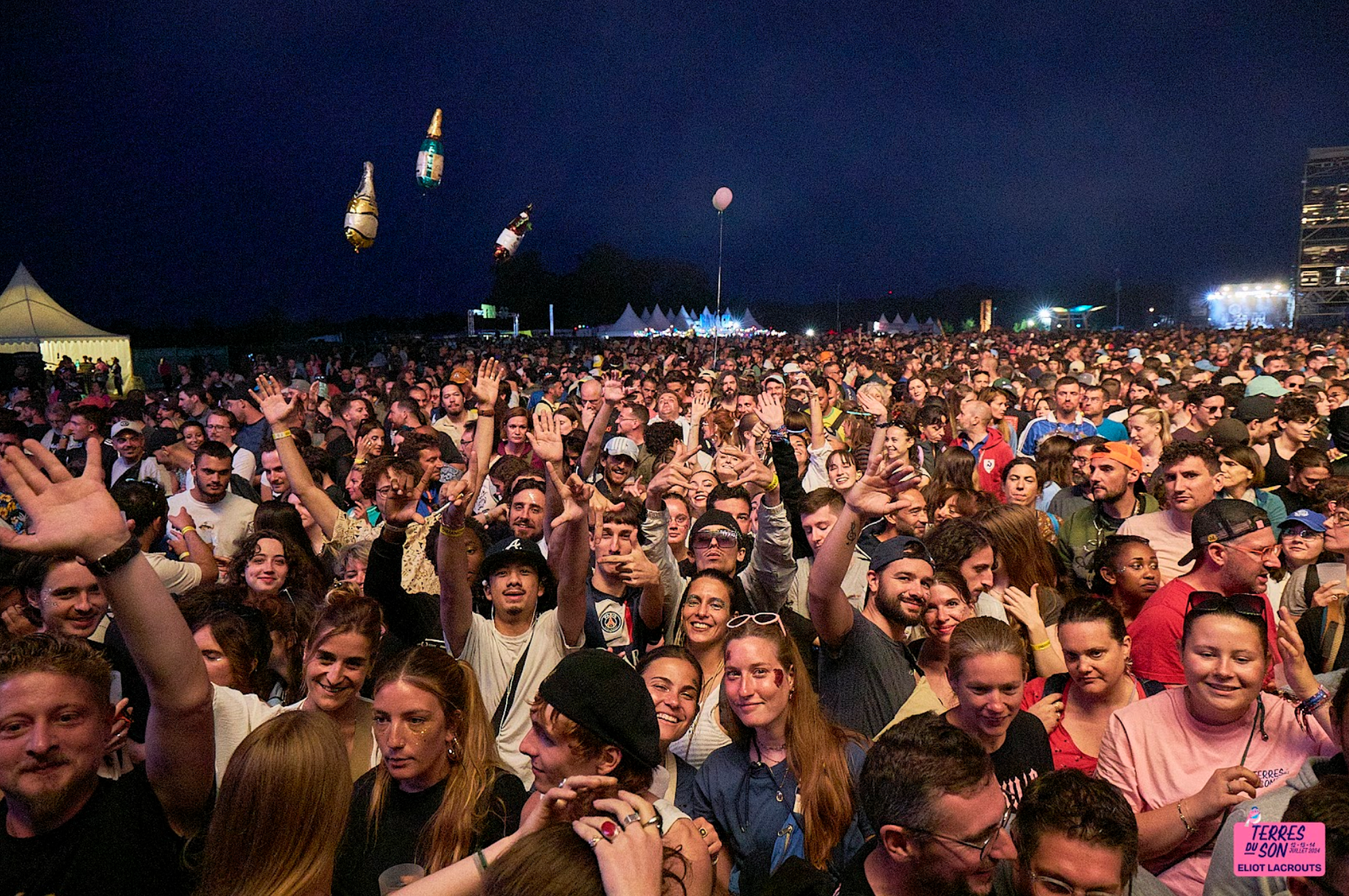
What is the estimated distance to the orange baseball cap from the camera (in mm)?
5418

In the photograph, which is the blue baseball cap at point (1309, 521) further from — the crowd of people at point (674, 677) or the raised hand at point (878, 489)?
the raised hand at point (878, 489)

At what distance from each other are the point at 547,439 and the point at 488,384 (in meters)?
1.99

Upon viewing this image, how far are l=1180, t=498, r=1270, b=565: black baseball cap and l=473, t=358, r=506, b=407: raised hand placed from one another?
158 inches

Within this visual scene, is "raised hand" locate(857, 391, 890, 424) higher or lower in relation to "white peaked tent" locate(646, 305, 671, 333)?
lower

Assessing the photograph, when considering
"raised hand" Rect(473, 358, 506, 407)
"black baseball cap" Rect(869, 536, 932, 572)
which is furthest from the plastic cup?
"raised hand" Rect(473, 358, 506, 407)

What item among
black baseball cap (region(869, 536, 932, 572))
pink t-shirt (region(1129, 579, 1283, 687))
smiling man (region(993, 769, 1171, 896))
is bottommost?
smiling man (region(993, 769, 1171, 896))

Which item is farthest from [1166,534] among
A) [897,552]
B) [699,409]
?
[699,409]

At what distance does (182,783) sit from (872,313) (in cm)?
12655

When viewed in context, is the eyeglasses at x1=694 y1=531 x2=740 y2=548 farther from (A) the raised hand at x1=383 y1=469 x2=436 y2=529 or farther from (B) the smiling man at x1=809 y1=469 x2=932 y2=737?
(A) the raised hand at x1=383 y1=469 x2=436 y2=529

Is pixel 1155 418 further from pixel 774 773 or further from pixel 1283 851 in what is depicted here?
pixel 1283 851

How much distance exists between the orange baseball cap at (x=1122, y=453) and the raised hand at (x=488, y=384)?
385 cm

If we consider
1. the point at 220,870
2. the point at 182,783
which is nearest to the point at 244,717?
the point at 182,783

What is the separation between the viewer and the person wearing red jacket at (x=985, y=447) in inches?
292

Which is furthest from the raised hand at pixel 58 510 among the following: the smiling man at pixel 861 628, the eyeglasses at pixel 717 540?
the eyeglasses at pixel 717 540
